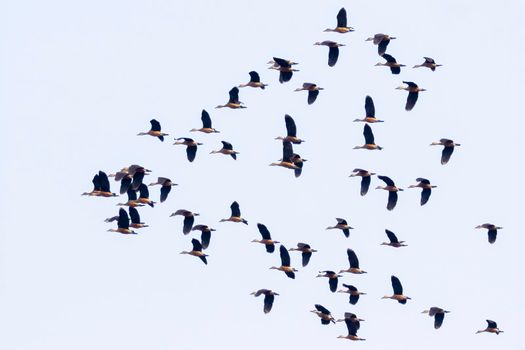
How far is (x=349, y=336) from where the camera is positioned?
79.9 metres

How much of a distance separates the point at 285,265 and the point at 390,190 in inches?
201

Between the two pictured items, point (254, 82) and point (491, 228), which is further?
point (254, 82)

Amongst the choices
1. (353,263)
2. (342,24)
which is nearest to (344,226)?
(353,263)

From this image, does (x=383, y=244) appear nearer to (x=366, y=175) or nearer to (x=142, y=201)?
(x=366, y=175)

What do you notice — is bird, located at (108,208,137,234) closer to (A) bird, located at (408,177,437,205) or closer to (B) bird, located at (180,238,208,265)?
(B) bird, located at (180,238,208,265)

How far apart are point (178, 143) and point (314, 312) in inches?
340

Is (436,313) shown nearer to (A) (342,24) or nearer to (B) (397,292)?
(B) (397,292)

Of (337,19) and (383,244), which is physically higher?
(337,19)

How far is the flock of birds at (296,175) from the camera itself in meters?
77.7

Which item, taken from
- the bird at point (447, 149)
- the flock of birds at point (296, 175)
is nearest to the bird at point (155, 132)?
the flock of birds at point (296, 175)

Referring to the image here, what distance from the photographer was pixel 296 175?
7894 cm

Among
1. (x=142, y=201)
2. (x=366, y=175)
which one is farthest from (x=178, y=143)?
(x=366, y=175)

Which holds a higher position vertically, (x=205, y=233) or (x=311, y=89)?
(x=311, y=89)

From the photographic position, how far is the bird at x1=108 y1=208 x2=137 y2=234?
7800 cm
